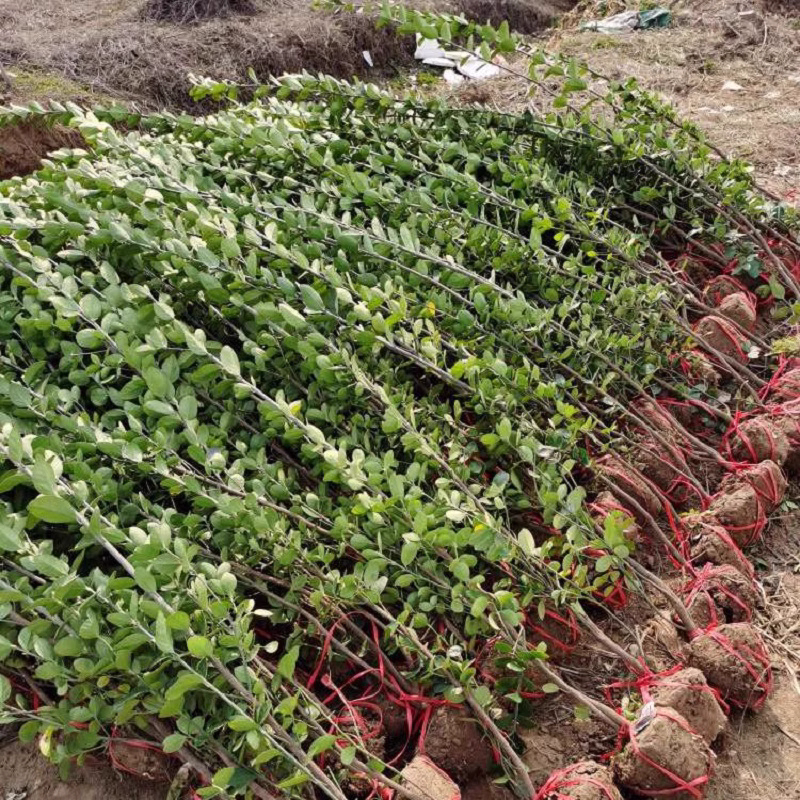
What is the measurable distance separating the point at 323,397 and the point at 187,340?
1.56 feet

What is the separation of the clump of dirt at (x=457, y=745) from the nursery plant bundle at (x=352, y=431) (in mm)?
12

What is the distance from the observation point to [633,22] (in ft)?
26.3

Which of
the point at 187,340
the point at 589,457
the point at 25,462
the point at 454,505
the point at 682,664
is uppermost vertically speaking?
the point at 187,340

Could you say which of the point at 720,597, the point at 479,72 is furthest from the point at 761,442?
the point at 479,72

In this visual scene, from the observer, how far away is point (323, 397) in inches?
97.3

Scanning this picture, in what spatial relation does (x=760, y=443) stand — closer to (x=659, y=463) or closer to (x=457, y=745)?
(x=659, y=463)

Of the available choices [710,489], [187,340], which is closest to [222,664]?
[187,340]

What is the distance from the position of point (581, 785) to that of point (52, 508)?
4.41 feet

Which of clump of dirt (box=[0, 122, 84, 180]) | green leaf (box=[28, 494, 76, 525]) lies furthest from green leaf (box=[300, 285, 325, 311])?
clump of dirt (box=[0, 122, 84, 180])

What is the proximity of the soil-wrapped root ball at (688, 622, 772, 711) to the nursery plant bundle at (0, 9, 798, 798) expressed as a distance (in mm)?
10

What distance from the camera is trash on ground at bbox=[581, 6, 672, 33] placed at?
7.79 metres

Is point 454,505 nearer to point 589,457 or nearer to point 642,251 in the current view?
point 589,457

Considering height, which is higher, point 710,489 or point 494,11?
point 494,11

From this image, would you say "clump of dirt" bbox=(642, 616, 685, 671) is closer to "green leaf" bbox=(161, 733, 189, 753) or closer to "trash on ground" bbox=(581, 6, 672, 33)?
"green leaf" bbox=(161, 733, 189, 753)
